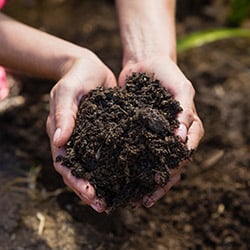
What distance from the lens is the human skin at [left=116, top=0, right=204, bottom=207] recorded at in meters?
1.28

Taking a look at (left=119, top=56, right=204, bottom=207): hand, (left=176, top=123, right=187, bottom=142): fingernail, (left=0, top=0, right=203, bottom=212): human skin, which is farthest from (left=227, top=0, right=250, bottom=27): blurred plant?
(left=176, top=123, right=187, bottom=142): fingernail

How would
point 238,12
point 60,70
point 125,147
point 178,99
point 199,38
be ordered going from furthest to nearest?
point 238,12 < point 199,38 < point 60,70 < point 178,99 < point 125,147

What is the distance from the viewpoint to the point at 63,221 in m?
1.53

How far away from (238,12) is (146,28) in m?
0.81

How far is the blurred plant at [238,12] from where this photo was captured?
2160 mm

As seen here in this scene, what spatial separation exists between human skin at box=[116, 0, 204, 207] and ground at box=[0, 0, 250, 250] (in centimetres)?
34

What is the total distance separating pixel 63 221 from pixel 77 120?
1.26 feet

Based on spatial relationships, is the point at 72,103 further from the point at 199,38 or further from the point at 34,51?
the point at 199,38

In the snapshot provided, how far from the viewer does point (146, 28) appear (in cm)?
152

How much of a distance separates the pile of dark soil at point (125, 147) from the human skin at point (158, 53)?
32 mm

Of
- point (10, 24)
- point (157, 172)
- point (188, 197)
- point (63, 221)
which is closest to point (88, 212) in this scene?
point (63, 221)

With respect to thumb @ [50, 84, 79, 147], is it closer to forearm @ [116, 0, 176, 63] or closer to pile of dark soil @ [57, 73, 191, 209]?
pile of dark soil @ [57, 73, 191, 209]

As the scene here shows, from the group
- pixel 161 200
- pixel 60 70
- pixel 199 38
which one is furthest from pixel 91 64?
pixel 199 38

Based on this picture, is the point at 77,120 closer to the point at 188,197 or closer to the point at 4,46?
the point at 4,46
